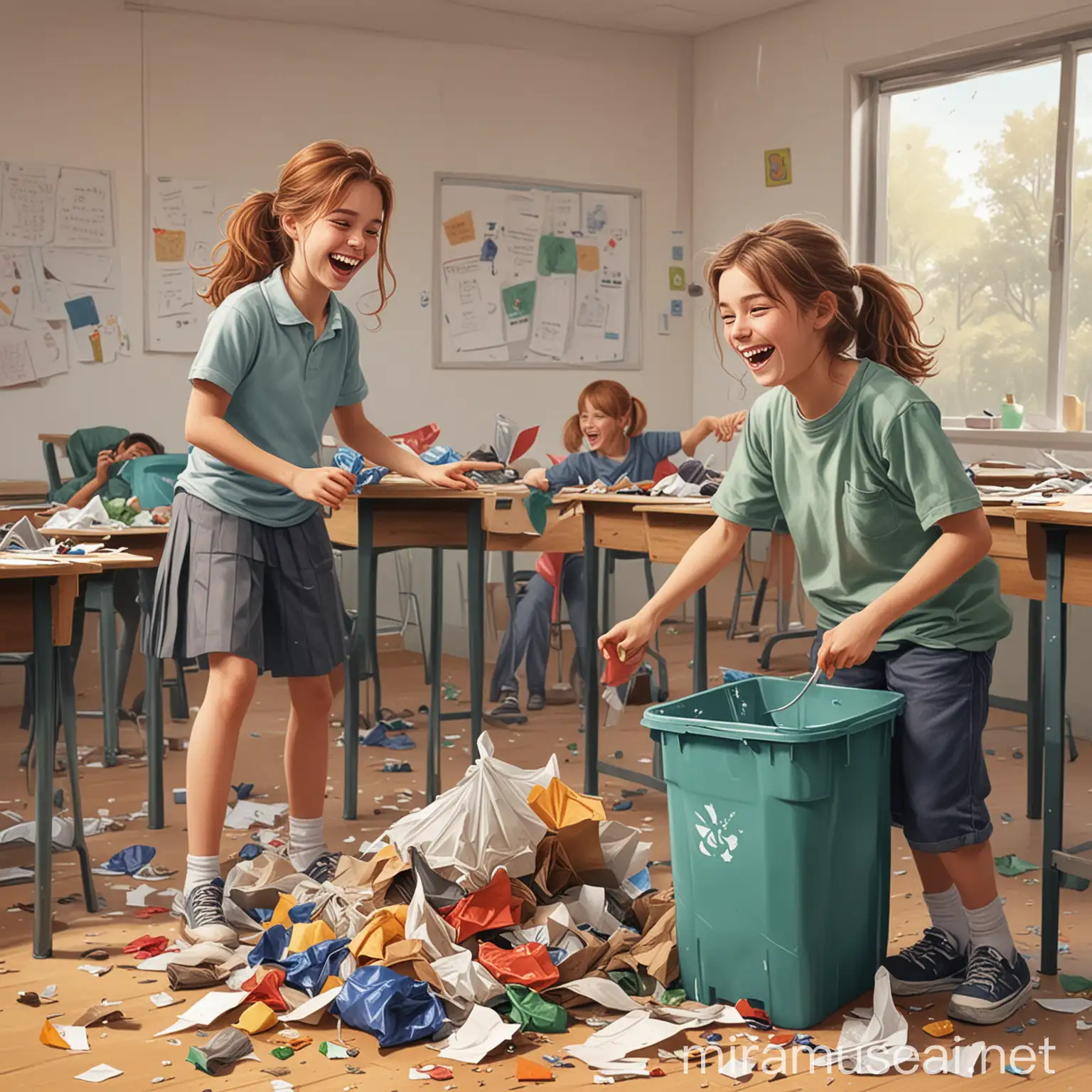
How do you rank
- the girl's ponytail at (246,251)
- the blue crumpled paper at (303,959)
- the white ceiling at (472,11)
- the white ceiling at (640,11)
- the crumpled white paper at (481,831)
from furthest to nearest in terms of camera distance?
the white ceiling at (640,11), the white ceiling at (472,11), the girl's ponytail at (246,251), the crumpled white paper at (481,831), the blue crumpled paper at (303,959)

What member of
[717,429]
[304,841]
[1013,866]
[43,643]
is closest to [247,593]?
[43,643]

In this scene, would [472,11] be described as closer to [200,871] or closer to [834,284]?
[834,284]

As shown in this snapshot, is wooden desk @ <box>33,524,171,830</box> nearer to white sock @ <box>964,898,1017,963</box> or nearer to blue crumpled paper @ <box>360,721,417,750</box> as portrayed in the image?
blue crumpled paper @ <box>360,721,417,750</box>

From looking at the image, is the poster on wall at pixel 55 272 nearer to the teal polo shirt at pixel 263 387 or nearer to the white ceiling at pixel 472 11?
the white ceiling at pixel 472 11

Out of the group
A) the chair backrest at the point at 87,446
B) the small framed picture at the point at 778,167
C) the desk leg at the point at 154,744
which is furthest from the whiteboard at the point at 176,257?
the desk leg at the point at 154,744

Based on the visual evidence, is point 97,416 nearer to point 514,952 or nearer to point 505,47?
point 505,47

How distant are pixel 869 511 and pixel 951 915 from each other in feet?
2.43

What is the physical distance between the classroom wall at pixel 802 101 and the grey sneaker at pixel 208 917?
3332mm

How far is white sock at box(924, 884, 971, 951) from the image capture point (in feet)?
7.75

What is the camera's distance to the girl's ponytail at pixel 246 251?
2.78 m

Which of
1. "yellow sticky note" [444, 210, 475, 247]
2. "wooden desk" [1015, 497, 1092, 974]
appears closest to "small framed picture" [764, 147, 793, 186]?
"yellow sticky note" [444, 210, 475, 247]

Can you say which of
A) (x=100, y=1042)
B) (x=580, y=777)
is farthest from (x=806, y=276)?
(x=580, y=777)

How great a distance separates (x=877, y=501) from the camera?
2172 millimetres

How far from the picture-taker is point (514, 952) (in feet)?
7.70
